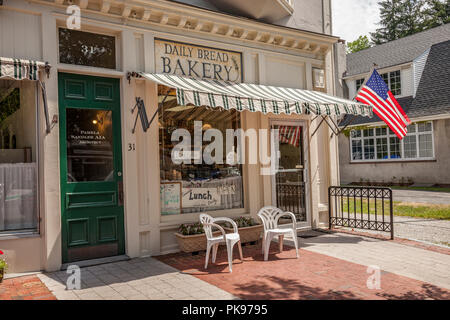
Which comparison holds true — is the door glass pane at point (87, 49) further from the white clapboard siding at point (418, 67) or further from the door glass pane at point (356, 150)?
the door glass pane at point (356, 150)

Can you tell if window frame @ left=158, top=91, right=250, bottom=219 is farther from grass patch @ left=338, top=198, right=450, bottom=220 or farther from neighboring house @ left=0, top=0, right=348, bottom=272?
grass patch @ left=338, top=198, right=450, bottom=220

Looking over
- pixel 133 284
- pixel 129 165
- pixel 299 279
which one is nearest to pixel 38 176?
pixel 129 165

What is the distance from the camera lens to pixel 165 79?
248 inches

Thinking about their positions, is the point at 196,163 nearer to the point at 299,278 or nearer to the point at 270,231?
the point at 270,231

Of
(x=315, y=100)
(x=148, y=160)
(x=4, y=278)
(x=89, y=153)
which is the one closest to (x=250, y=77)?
(x=315, y=100)

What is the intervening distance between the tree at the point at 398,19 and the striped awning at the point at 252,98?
39.3 m

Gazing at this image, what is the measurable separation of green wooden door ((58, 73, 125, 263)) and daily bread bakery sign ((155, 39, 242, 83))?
3.48 feet

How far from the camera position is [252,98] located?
21.1ft

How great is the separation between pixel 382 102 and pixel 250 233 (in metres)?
4.10

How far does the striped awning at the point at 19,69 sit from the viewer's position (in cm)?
504

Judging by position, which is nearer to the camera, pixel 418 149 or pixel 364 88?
pixel 364 88

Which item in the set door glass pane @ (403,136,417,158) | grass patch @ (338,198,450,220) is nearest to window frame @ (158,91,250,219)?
grass patch @ (338,198,450,220)

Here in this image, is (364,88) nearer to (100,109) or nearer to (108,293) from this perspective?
(100,109)

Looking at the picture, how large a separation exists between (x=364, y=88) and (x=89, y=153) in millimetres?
5825
